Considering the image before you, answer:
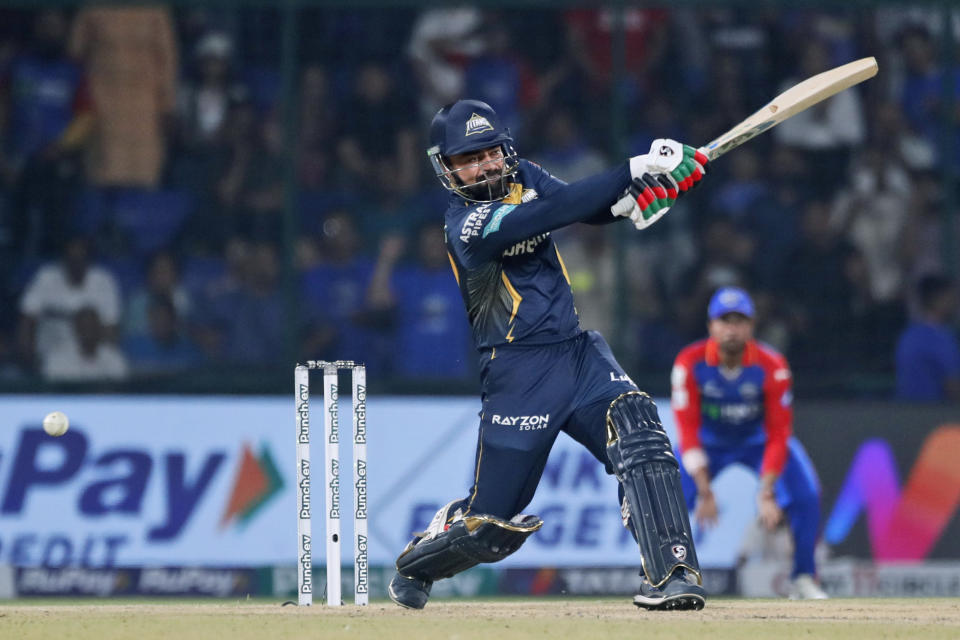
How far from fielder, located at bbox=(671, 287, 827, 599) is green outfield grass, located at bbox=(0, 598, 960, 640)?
2350 millimetres

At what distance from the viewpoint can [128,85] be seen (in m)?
10.1

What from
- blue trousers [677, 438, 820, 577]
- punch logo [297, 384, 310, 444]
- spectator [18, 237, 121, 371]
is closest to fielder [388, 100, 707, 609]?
punch logo [297, 384, 310, 444]

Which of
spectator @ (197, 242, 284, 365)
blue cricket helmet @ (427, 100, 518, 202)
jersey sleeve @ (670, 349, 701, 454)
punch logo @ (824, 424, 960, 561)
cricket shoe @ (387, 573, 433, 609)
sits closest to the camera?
blue cricket helmet @ (427, 100, 518, 202)

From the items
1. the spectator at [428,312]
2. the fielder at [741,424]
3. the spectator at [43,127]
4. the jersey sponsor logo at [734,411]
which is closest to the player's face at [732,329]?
the fielder at [741,424]

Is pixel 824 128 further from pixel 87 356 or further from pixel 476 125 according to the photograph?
pixel 476 125

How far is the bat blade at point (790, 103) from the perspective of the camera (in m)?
5.85

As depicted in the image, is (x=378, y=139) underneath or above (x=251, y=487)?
above

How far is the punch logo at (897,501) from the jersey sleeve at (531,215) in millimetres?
4477

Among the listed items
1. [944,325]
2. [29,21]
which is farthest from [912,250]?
[29,21]

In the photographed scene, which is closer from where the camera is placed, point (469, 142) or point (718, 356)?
point (469, 142)

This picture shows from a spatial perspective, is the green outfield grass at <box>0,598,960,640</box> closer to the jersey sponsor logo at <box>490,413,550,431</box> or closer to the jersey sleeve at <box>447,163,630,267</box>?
the jersey sponsor logo at <box>490,413,550,431</box>

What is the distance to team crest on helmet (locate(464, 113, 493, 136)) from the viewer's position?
5684 mm

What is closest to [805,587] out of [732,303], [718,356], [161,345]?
[718,356]

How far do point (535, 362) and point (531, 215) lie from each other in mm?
521
